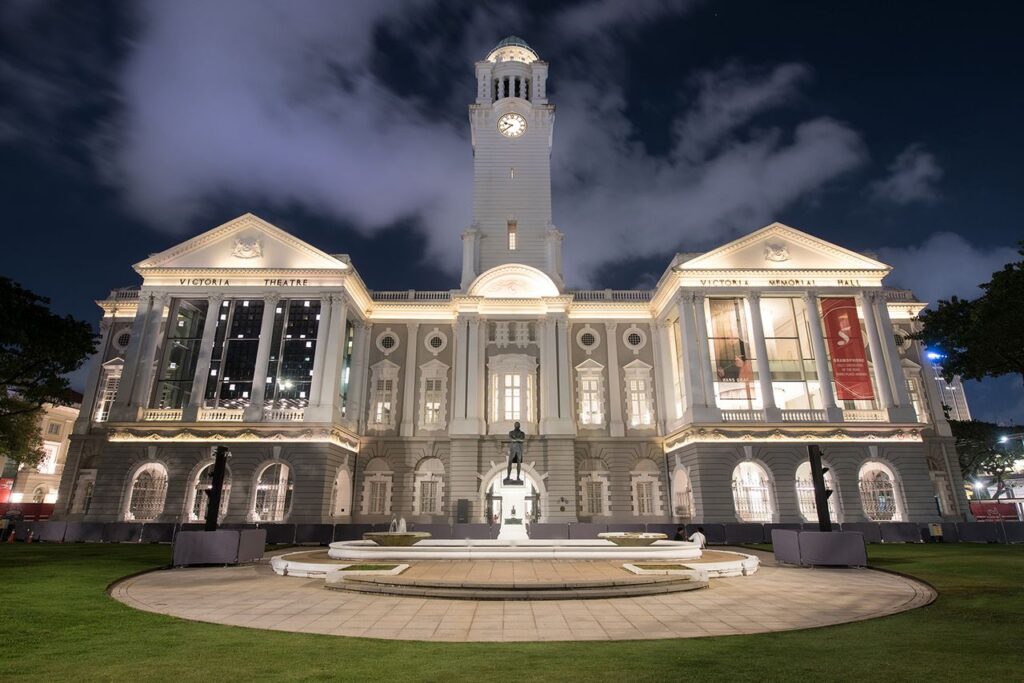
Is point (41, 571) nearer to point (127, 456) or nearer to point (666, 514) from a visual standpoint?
point (127, 456)

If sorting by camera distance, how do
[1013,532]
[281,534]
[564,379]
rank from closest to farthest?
[1013,532] < [281,534] < [564,379]

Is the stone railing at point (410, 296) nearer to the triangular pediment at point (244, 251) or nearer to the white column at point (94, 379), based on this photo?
the triangular pediment at point (244, 251)

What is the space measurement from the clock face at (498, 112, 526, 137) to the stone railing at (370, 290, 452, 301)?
14.0m

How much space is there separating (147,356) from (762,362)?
3577cm

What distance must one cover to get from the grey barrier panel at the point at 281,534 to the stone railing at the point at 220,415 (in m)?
6.99

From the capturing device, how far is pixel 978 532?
27.2 metres

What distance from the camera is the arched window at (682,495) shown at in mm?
31547

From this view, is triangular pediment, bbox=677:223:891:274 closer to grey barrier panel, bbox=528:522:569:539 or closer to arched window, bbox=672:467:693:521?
arched window, bbox=672:467:693:521

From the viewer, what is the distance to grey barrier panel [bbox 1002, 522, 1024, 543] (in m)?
26.3

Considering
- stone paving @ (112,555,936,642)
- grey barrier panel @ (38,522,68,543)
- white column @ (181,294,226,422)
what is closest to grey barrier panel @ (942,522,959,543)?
stone paving @ (112,555,936,642)

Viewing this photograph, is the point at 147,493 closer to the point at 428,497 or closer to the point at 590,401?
the point at 428,497

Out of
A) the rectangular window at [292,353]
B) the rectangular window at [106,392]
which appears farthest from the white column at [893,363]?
the rectangular window at [106,392]

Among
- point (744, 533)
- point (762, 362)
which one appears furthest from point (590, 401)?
point (744, 533)

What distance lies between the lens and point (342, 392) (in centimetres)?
3416
